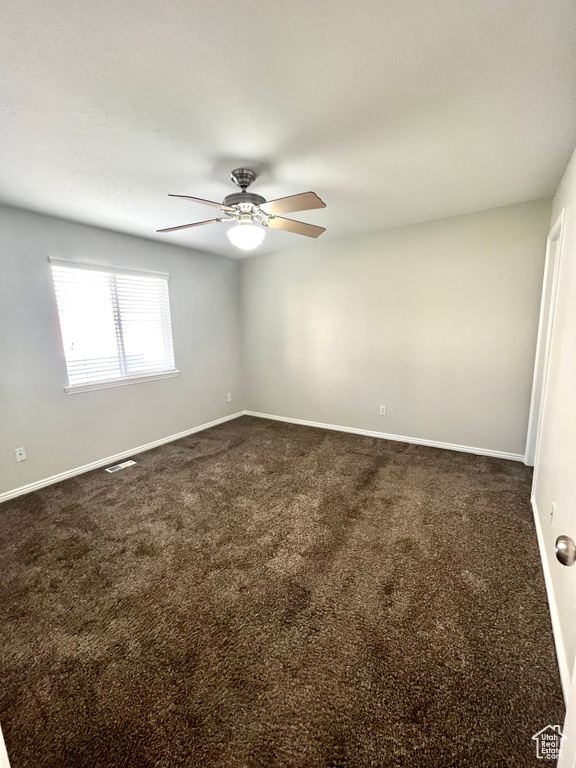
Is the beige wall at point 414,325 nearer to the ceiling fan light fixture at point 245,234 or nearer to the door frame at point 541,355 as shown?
the door frame at point 541,355

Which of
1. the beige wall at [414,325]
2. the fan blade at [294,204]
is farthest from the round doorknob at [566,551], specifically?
the beige wall at [414,325]

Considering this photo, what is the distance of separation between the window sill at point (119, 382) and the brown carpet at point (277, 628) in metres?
0.97

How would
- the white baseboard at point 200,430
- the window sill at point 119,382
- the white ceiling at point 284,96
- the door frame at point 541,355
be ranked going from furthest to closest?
the window sill at point 119,382 < the white baseboard at point 200,430 < the door frame at point 541,355 < the white ceiling at point 284,96

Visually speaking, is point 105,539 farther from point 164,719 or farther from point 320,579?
point 320,579

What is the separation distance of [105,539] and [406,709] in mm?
1993

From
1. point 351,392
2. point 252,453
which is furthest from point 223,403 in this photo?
point 351,392

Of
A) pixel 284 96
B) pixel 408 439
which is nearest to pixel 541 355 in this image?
pixel 408 439

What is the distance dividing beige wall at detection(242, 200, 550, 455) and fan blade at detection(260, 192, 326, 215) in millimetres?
1938

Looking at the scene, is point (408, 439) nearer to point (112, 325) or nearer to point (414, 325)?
point (414, 325)

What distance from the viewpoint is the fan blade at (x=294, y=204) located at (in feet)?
5.92

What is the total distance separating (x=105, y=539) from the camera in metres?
2.21

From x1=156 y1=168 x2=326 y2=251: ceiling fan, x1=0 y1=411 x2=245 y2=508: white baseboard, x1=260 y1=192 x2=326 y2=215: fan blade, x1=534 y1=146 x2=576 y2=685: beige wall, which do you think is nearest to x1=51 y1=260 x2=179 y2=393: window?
x1=0 y1=411 x2=245 y2=508: white baseboard

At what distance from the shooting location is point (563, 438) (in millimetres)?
1570

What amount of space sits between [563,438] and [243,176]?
7.79 ft
